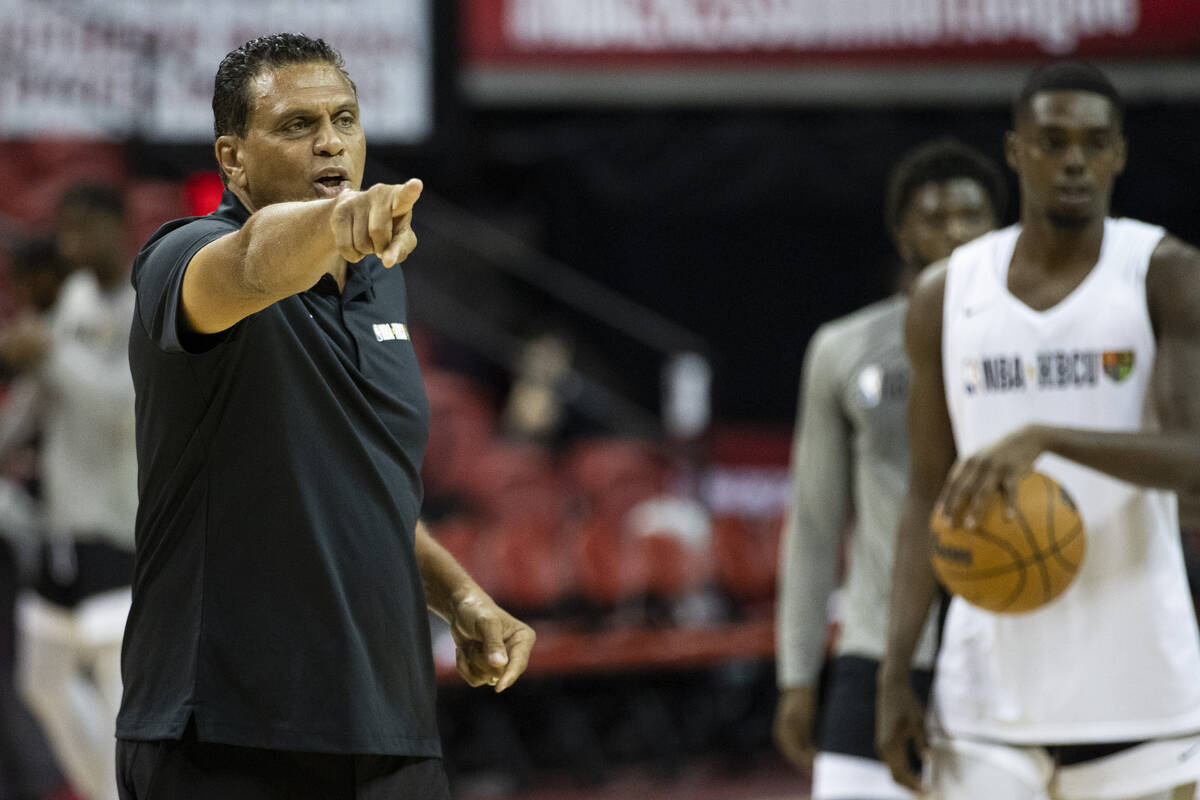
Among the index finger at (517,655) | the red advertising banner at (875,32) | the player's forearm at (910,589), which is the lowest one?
the player's forearm at (910,589)

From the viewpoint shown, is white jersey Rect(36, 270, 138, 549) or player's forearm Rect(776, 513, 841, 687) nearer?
player's forearm Rect(776, 513, 841, 687)

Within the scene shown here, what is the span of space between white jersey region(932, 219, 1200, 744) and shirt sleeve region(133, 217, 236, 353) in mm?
1668

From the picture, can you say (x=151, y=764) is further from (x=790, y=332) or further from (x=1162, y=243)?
(x=790, y=332)

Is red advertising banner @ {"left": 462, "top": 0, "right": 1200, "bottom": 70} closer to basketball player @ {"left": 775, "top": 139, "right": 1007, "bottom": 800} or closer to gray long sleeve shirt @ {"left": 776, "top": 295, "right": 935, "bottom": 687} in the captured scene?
basketball player @ {"left": 775, "top": 139, "right": 1007, "bottom": 800}

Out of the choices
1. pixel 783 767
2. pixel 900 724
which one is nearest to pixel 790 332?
pixel 783 767

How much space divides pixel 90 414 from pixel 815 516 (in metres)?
2.66

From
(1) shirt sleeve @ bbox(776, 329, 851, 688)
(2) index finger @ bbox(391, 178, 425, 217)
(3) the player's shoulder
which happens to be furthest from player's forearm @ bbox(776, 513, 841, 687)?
(2) index finger @ bbox(391, 178, 425, 217)

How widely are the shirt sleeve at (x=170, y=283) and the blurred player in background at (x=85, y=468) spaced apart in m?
3.49

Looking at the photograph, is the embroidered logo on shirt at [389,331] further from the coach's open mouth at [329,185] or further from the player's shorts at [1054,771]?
the player's shorts at [1054,771]

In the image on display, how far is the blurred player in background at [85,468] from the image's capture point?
18.6 feet

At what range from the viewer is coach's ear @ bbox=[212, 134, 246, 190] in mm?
2436

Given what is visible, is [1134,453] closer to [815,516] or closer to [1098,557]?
[1098,557]

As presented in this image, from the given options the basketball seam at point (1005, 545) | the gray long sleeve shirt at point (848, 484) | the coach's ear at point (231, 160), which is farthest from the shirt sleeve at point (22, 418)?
the basketball seam at point (1005, 545)

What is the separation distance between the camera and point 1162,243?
10.5 feet
